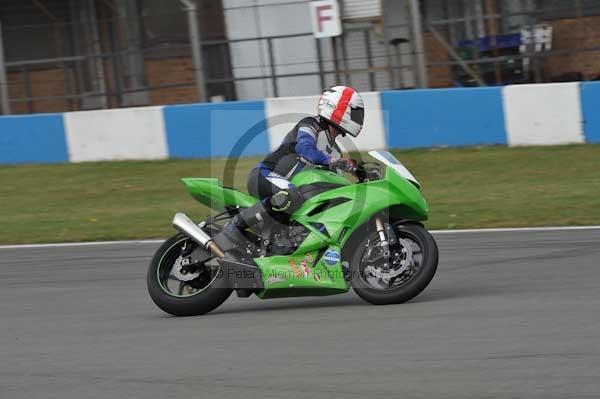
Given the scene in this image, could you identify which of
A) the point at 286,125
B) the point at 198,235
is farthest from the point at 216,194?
the point at 286,125

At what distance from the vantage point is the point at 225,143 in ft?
49.1

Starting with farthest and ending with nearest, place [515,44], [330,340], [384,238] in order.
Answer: [515,44]
[384,238]
[330,340]

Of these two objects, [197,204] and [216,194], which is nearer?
[216,194]

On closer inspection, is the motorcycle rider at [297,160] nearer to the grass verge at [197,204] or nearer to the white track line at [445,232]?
the grass verge at [197,204]

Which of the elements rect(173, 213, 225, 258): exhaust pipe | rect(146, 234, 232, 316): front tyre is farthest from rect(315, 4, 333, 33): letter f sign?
rect(173, 213, 225, 258): exhaust pipe

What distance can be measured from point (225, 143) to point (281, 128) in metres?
0.81

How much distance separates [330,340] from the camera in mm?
6062

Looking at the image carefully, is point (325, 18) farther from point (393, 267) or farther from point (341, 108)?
point (393, 267)

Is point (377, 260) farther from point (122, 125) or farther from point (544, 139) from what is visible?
point (122, 125)

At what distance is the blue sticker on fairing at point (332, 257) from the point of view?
683 cm

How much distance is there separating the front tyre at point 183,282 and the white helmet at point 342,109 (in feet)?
4.01

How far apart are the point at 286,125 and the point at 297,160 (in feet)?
26.3

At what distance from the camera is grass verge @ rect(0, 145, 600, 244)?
35.8ft

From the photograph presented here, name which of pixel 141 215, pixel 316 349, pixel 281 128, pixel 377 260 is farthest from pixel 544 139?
pixel 316 349
